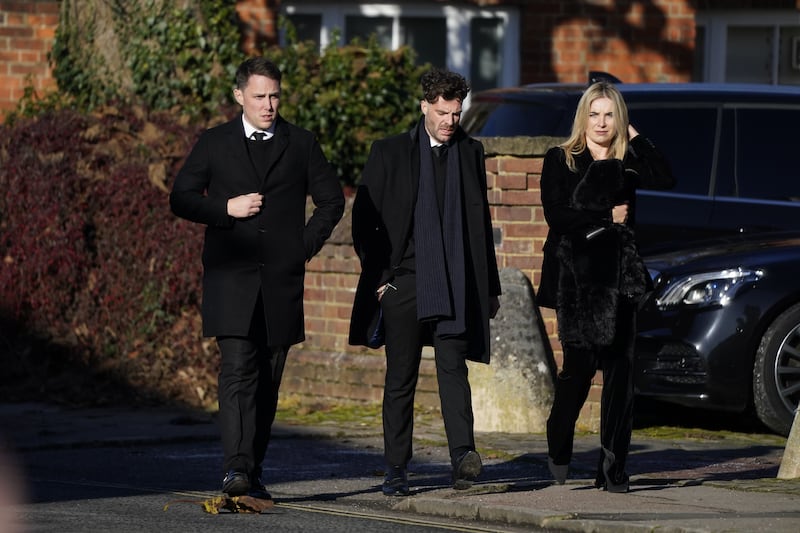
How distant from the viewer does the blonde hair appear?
7.82 m

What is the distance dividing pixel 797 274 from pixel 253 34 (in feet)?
25.4

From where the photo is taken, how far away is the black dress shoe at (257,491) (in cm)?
761

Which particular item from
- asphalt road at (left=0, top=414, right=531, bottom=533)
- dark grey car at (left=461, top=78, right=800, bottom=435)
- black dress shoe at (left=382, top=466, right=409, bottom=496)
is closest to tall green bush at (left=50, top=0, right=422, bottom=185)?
dark grey car at (left=461, top=78, right=800, bottom=435)

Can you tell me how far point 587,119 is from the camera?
785cm

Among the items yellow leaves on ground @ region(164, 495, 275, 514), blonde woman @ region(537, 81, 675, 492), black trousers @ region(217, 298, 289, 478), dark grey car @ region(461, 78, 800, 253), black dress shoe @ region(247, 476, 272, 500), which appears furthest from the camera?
dark grey car @ region(461, 78, 800, 253)

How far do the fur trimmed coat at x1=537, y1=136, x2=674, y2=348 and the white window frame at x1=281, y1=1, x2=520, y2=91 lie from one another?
916 cm

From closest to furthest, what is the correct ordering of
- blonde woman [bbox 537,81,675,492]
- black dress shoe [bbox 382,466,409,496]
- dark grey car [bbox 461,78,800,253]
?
blonde woman [bbox 537,81,675,492], black dress shoe [bbox 382,466,409,496], dark grey car [bbox 461,78,800,253]

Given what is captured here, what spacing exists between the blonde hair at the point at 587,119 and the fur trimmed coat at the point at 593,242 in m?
0.04

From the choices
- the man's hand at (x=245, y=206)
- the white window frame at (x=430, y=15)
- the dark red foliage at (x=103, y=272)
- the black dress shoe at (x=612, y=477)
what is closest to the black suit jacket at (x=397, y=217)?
the man's hand at (x=245, y=206)

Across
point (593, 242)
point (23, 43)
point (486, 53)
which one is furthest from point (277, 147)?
point (486, 53)

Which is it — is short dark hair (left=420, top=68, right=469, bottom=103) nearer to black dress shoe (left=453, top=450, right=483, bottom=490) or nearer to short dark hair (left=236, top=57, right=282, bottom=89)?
short dark hair (left=236, top=57, right=282, bottom=89)

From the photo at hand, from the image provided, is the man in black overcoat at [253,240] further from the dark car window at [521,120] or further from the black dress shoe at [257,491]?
the dark car window at [521,120]

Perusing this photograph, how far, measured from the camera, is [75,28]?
15.3 m

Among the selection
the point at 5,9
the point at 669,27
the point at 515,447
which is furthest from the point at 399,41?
the point at 515,447
